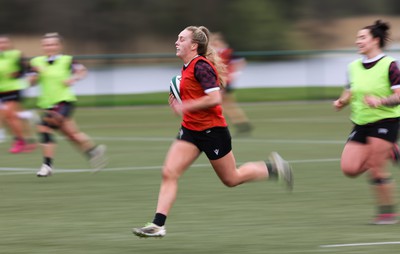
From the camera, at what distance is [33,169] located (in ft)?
42.9

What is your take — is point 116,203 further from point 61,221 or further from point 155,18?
point 155,18

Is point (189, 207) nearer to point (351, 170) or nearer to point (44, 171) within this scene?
point (351, 170)

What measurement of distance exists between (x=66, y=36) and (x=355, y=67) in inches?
1368

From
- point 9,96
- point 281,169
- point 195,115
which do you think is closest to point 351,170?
point 281,169

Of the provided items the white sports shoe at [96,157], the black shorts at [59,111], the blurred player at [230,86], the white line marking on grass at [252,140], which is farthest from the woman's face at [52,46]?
the blurred player at [230,86]

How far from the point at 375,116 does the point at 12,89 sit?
8.35 metres

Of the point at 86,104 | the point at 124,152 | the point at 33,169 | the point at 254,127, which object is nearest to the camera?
the point at 33,169

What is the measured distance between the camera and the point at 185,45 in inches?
307

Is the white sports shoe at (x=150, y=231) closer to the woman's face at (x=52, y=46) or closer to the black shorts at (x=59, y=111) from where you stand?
the black shorts at (x=59, y=111)

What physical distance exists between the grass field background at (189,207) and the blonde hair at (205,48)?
146 cm

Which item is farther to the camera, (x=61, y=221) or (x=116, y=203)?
(x=116, y=203)

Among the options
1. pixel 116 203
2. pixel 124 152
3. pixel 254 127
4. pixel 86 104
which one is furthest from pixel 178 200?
pixel 86 104

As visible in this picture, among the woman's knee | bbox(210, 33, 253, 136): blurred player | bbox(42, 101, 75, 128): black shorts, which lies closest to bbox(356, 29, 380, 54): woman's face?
the woman's knee

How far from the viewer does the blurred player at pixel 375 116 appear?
Answer: 8.36m
